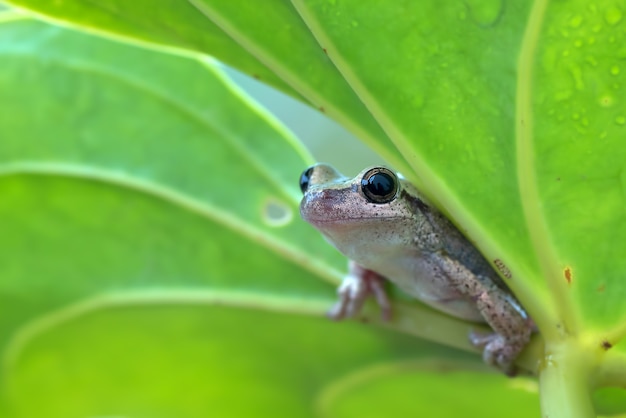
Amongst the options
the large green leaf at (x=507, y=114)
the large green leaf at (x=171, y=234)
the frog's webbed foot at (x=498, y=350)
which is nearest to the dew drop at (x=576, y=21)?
the large green leaf at (x=507, y=114)

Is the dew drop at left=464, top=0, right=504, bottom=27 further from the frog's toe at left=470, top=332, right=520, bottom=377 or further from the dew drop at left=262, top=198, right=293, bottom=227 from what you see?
the dew drop at left=262, top=198, right=293, bottom=227

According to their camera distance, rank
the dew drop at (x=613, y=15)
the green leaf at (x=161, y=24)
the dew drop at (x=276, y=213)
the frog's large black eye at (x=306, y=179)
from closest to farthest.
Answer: the dew drop at (x=613, y=15)
the green leaf at (x=161, y=24)
the frog's large black eye at (x=306, y=179)
the dew drop at (x=276, y=213)

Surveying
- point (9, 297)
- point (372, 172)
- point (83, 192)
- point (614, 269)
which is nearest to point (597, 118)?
point (614, 269)

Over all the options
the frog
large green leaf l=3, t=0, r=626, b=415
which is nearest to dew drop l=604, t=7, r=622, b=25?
large green leaf l=3, t=0, r=626, b=415

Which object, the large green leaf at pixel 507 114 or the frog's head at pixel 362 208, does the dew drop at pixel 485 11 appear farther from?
the frog's head at pixel 362 208

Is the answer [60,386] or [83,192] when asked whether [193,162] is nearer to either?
[83,192]

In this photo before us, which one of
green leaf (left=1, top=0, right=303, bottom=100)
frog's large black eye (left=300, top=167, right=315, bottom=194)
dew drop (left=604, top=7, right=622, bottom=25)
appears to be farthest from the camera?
frog's large black eye (left=300, top=167, right=315, bottom=194)

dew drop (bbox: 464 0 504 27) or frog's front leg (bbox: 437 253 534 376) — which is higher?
dew drop (bbox: 464 0 504 27)

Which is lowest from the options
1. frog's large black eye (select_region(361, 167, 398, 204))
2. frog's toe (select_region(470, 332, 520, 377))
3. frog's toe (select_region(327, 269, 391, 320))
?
frog's toe (select_region(470, 332, 520, 377))
